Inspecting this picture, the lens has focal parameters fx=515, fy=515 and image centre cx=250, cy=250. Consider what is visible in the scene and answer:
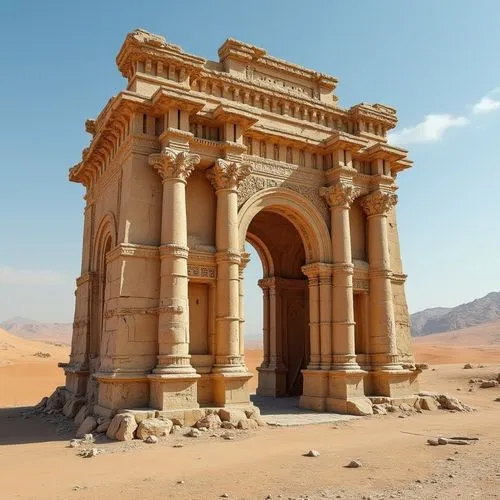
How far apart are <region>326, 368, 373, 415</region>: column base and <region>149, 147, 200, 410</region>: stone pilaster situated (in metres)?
4.95

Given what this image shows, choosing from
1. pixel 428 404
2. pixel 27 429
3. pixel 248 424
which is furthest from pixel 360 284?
pixel 27 429

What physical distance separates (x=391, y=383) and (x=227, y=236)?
727 cm

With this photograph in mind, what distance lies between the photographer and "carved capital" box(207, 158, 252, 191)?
14.5 meters

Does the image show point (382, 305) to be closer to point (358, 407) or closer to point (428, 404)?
point (428, 404)

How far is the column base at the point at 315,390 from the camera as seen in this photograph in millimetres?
15922

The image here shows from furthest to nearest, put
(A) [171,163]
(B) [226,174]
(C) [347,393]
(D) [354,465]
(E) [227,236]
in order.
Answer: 1. (C) [347,393]
2. (B) [226,174]
3. (E) [227,236]
4. (A) [171,163]
5. (D) [354,465]

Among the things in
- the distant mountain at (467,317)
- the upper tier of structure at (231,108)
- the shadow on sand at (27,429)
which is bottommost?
the shadow on sand at (27,429)

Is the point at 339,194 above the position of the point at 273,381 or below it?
above

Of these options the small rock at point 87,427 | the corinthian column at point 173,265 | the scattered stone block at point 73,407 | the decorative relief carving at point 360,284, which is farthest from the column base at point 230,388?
the decorative relief carving at point 360,284

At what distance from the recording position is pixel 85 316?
17000mm

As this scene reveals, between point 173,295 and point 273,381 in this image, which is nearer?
point 173,295

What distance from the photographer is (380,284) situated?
57.1 feet

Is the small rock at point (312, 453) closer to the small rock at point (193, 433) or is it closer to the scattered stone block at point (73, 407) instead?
the small rock at point (193, 433)

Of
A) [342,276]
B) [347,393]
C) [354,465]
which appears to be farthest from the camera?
[342,276]
